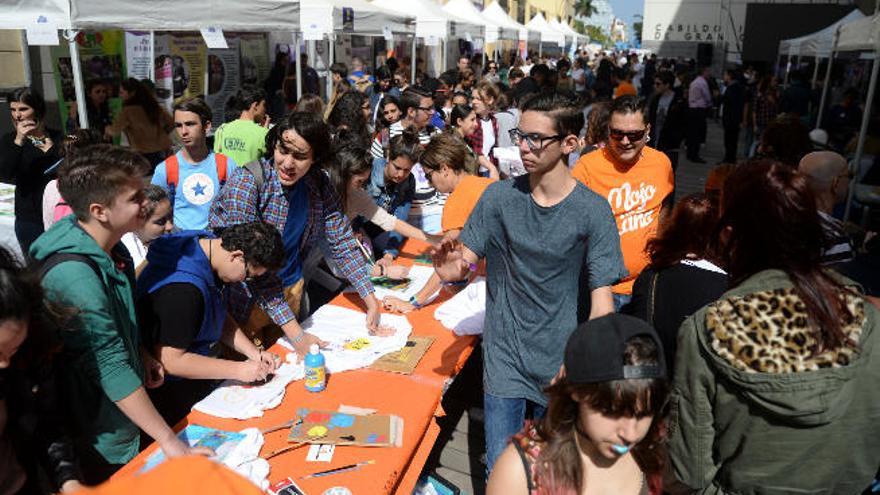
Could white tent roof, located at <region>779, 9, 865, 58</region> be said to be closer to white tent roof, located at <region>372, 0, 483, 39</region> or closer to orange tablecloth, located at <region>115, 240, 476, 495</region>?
white tent roof, located at <region>372, 0, 483, 39</region>

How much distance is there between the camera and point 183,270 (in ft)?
7.06

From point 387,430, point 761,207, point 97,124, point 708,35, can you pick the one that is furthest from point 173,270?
point 708,35

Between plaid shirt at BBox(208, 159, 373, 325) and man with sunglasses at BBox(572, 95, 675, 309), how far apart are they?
4.19 ft

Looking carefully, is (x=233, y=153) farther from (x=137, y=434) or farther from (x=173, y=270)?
(x=137, y=434)

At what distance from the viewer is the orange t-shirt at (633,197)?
2.86m

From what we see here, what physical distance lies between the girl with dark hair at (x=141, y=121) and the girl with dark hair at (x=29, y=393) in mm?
4299

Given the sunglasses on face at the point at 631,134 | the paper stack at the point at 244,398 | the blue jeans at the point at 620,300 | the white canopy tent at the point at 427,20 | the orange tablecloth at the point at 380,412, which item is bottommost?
the orange tablecloth at the point at 380,412

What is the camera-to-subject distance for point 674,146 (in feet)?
27.9

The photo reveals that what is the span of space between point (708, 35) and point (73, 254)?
34303 millimetres

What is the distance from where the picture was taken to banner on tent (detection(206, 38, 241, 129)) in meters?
7.88

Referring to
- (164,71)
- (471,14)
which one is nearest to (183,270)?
(164,71)

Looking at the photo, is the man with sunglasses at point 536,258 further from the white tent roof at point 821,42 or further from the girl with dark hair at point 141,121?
the white tent roof at point 821,42

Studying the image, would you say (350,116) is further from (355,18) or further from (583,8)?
(583,8)

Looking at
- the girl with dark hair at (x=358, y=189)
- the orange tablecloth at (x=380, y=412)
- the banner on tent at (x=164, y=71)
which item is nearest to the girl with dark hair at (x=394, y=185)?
the girl with dark hair at (x=358, y=189)
